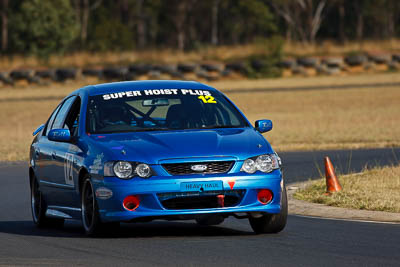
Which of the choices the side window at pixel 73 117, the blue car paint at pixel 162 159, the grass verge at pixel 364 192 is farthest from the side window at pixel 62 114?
the grass verge at pixel 364 192

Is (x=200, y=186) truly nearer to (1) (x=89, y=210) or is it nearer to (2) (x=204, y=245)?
(2) (x=204, y=245)

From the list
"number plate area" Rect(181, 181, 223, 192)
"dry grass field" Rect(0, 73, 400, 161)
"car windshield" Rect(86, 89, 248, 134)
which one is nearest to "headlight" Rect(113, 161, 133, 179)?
"number plate area" Rect(181, 181, 223, 192)

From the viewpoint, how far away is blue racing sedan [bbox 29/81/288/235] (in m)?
9.52

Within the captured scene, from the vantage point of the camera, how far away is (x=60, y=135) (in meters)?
10.6

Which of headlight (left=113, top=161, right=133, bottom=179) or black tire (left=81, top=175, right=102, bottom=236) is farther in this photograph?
black tire (left=81, top=175, right=102, bottom=236)

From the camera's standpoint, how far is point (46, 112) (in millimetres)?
39406

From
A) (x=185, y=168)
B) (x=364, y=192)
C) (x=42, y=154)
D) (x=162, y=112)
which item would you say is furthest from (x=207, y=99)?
(x=364, y=192)

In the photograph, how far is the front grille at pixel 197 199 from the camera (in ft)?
31.3

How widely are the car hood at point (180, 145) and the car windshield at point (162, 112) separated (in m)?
0.36

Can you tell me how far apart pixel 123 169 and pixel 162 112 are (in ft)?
5.07

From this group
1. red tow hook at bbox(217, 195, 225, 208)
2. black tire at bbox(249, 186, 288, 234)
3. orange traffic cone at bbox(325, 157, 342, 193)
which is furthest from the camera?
orange traffic cone at bbox(325, 157, 342, 193)

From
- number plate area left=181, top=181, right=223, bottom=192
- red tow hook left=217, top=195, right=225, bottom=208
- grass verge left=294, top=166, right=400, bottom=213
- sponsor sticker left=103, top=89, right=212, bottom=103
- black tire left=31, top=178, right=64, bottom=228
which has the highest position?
sponsor sticker left=103, top=89, right=212, bottom=103

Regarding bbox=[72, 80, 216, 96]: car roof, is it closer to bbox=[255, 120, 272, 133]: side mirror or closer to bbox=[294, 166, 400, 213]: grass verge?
bbox=[255, 120, 272, 133]: side mirror

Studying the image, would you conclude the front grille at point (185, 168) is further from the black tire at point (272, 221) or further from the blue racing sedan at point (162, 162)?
the black tire at point (272, 221)
